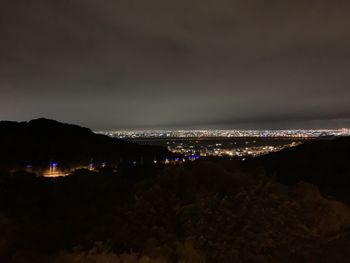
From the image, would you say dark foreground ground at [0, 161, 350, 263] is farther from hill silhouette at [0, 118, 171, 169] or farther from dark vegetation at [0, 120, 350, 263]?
hill silhouette at [0, 118, 171, 169]

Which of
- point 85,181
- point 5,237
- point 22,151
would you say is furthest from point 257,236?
point 22,151

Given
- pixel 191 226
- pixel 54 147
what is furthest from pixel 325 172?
pixel 54 147

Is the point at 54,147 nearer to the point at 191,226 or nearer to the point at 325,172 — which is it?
the point at 325,172

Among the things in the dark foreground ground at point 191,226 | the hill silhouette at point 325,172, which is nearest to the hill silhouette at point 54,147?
the hill silhouette at point 325,172

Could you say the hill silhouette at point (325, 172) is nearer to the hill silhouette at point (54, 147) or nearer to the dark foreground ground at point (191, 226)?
the dark foreground ground at point (191, 226)

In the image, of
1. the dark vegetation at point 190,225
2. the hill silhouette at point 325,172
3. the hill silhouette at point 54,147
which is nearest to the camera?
the dark vegetation at point 190,225

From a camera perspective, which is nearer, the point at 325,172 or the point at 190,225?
the point at 190,225
